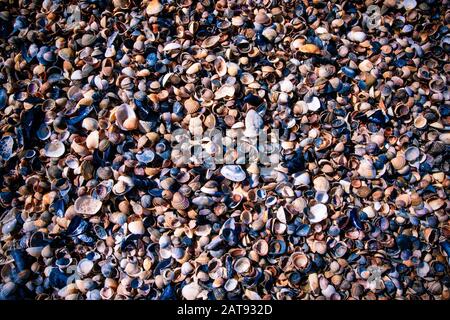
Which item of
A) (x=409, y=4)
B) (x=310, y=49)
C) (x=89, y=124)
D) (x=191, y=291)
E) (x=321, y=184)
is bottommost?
(x=191, y=291)

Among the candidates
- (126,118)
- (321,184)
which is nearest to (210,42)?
(126,118)

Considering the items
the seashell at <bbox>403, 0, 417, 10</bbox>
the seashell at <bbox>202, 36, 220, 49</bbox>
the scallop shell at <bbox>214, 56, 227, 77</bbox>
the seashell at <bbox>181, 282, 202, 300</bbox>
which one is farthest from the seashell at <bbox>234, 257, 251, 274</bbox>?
the seashell at <bbox>403, 0, 417, 10</bbox>

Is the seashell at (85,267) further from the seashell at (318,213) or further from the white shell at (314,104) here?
the white shell at (314,104)

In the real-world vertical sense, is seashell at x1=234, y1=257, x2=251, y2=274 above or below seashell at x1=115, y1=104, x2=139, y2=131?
below

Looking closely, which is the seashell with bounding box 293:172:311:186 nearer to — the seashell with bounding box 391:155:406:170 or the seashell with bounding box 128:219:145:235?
the seashell with bounding box 391:155:406:170

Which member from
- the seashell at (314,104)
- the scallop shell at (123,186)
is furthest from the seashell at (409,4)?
the scallop shell at (123,186)

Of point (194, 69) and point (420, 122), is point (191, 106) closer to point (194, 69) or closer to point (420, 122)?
point (194, 69)
